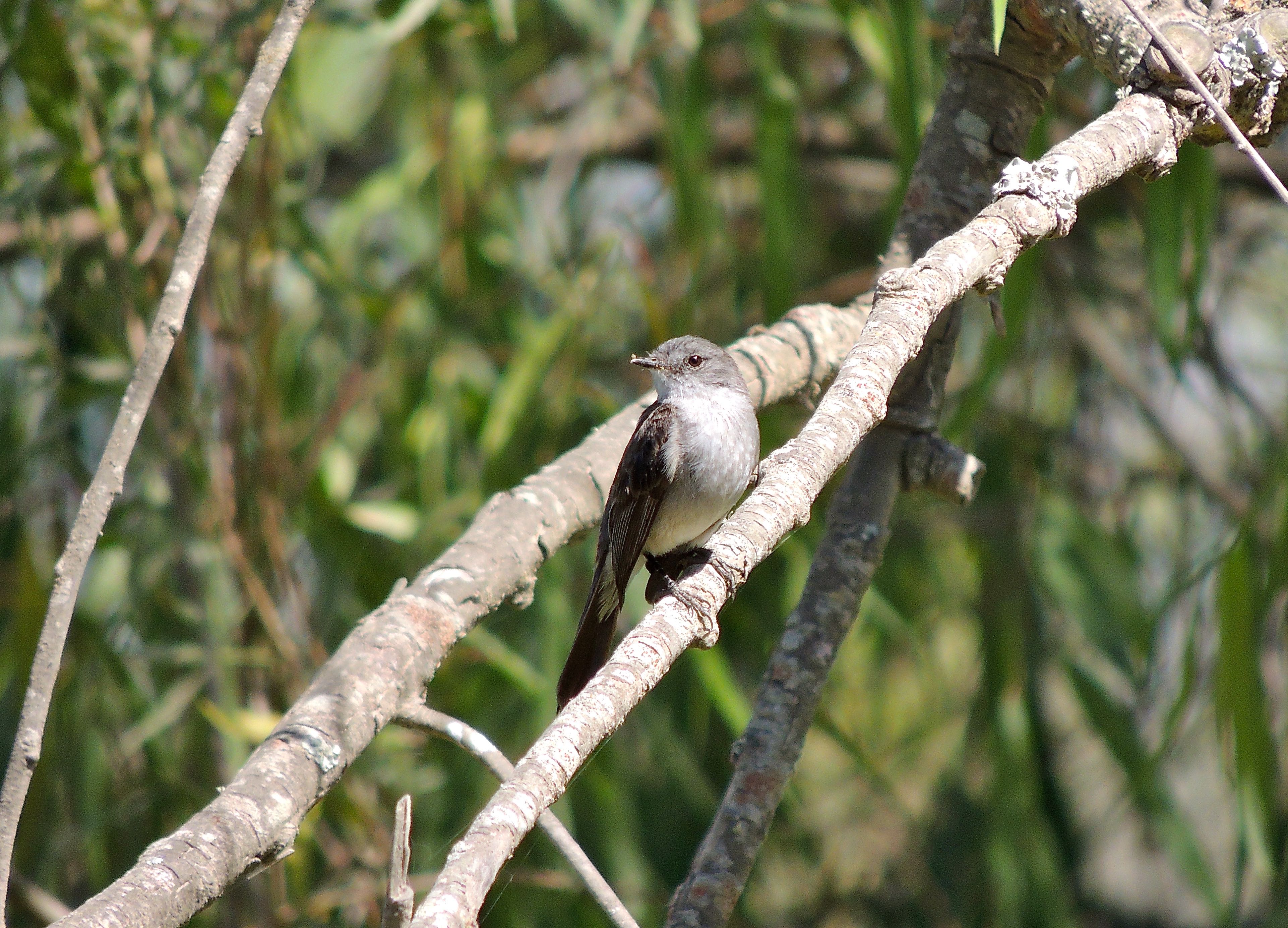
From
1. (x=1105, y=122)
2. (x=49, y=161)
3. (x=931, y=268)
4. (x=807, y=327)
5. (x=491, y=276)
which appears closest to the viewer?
(x=931, y=268)

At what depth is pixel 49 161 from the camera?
3.14m

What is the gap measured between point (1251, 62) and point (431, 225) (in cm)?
288

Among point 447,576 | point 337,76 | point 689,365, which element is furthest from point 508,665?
point 337,76

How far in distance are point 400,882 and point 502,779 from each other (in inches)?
8.4

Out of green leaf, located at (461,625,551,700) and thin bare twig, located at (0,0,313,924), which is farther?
green leaf, located at (461,625,551,700)

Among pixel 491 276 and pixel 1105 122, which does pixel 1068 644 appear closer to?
pixel 491 276

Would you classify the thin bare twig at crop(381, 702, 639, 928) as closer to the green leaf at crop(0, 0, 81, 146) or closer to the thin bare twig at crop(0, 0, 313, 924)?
the thin bare twig at crop(0, 0, 313, 924)

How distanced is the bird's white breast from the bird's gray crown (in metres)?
0.05

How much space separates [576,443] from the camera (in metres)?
3.85

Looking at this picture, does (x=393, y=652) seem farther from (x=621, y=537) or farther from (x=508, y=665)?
(x=508, y=665)

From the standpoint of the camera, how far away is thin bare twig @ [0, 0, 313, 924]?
122 centimetres

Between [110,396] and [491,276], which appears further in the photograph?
[491,276]

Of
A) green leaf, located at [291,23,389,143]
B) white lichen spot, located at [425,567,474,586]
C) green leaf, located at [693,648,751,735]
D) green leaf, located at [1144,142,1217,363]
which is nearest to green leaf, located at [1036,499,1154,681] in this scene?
green leaf, located at [1144,142,1217,363]

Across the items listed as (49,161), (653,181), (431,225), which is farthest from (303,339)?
(653,181)
